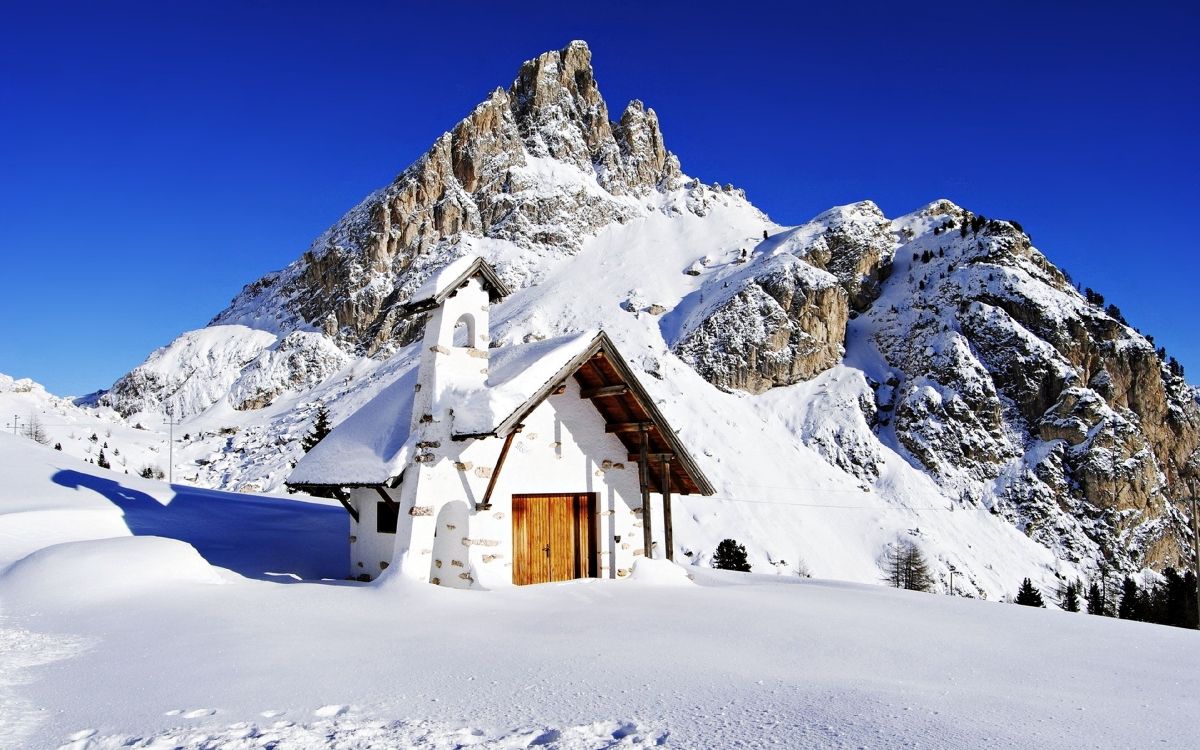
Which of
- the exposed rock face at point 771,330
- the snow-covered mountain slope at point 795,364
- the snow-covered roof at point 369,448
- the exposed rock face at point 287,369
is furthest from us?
the exposed rock face at point 287,369

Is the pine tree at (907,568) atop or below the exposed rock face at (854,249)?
below

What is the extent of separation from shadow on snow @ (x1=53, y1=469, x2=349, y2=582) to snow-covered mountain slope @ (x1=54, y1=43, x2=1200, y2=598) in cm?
3204

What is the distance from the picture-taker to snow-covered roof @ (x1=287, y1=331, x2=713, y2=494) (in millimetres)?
13438

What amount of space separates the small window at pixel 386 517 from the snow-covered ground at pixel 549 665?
1418 mm

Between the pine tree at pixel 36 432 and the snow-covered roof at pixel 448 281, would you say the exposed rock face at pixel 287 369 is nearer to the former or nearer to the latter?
the pine tree at pixel 36 432

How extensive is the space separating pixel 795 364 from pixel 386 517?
7596 centimetres

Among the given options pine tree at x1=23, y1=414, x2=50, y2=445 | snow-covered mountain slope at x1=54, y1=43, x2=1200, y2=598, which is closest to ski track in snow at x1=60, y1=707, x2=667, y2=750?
snow-covered mountain slope at x1=54, y1=43, x2=1200, y2=598

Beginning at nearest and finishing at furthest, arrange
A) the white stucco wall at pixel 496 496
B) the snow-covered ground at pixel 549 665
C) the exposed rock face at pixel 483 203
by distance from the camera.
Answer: the snow-covered ground at pixel 549 665
the white stucco wall at pixel 496 496
the exposed rock face at pixel 483 203

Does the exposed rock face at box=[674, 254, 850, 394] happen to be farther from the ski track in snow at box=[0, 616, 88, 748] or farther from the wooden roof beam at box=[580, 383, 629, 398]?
the ski track in snow at box=[0, 616, 88, 748]

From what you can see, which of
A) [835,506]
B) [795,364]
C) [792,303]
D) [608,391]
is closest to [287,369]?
[795,364]

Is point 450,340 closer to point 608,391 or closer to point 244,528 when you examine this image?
point 608,391

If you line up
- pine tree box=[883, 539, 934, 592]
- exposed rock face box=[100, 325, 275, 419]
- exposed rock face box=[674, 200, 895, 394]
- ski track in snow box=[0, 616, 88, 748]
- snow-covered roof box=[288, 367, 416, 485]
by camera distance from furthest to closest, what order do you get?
1. exposed rock face box=[100, 325, 275, 419]
2. exposed rock face box=[674, 200, 895, 394]
3. pine tree box=[883, 539, 934, 592]
4. snow-covered roof box=[288, 367, 416, 485]
5. ski track in snow box=[0, 616, 88, 748]

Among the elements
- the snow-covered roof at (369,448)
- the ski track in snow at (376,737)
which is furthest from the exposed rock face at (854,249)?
the ski track in snow at (376,737)

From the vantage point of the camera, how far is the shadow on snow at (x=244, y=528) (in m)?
16.6
